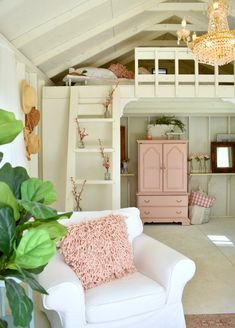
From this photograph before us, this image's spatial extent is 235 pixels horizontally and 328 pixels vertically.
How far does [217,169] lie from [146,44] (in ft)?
9.01

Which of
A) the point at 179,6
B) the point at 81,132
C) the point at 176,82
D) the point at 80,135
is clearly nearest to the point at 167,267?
the point at 80,135

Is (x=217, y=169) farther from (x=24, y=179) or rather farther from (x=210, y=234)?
(x=24, y=179)

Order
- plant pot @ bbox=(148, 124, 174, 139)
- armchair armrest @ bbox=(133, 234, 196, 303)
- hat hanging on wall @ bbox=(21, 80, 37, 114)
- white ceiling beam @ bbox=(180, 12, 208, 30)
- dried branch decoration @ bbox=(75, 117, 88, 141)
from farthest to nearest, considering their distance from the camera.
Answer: plant pot @ bbox=(148, 124, 174, 139) → white ceiling beam @ bbox=(180, 12, 208, 30) → dried branch decoration @ bbox=(75, 117, 88, 141) → hat hanging on wall @ bbox=(21, 80, 37, 114) → armchair armrest @ bbox=(133, 234, 196, 303)

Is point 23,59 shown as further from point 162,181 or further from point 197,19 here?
point 162,181

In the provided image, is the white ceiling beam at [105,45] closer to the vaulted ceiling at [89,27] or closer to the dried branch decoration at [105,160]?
the vaulted ceiling at [89,27]

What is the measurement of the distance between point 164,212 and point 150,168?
851mm

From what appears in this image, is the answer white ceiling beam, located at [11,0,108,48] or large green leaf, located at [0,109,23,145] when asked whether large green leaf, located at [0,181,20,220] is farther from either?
white ceiling beam, located at [11,0,108,48]

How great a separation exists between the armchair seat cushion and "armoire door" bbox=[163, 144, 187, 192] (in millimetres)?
4083

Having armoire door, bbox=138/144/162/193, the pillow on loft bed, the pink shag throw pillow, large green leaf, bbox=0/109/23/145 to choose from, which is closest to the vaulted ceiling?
the pillow on loft bed

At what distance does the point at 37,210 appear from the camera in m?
0.79

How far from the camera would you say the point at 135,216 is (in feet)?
8.77

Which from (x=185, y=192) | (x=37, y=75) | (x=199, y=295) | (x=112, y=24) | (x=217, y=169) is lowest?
(x=199, y=295)

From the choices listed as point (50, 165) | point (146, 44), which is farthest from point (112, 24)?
point (50, 165)

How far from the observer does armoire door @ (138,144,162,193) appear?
6184mm
